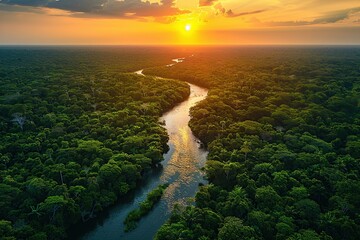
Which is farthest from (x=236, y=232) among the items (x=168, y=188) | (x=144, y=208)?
(x=168, y=188)

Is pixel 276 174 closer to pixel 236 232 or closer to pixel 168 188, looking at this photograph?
pixel 236 232

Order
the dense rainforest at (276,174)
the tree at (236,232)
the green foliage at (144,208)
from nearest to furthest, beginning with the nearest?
the tree at (236,232)
the dense rainforest at (276,174)
the green foliage at (144,208)

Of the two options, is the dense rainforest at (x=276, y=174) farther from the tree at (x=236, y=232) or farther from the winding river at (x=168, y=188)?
the winding river at (x=168, y=188)

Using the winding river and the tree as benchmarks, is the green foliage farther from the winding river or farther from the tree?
the tree

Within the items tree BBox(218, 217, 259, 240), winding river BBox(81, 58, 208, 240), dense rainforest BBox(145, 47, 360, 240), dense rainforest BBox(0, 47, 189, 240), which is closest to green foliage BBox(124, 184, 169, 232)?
winding river BBox(81, 58, 208, 240)

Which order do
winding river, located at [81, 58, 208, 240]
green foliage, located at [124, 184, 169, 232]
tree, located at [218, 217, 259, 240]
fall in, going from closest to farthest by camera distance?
tree, located at [218, 217, 259, 240], winding river, located at [81, 58, 208, 240], green foliage, located at [124, 184, 169, 232]

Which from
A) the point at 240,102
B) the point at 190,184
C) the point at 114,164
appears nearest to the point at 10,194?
the point at 114,164

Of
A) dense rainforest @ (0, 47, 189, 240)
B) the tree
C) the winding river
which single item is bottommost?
the winding river

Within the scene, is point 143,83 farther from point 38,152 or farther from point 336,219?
point 336,219

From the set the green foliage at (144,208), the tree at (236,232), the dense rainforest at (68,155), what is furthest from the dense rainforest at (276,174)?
the dense rainforest at (68,155)
